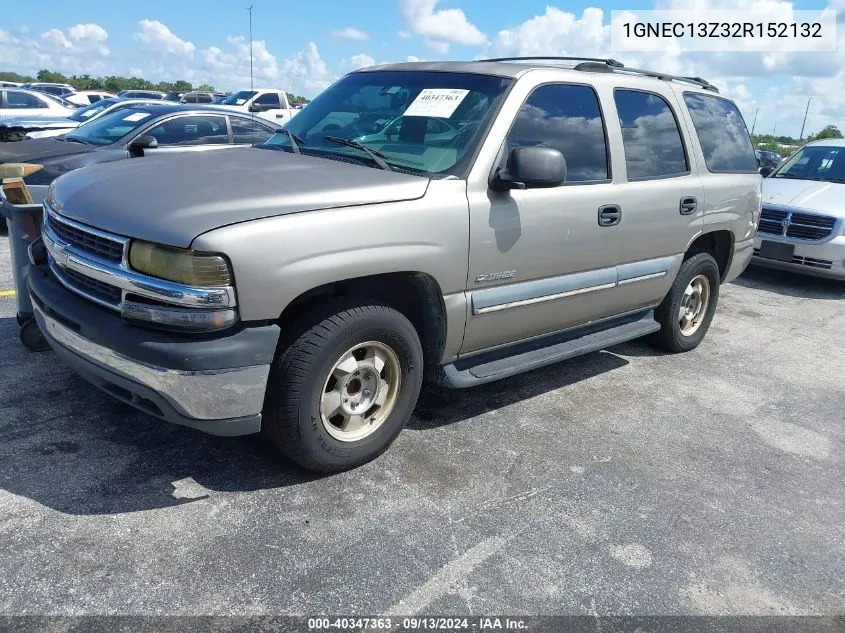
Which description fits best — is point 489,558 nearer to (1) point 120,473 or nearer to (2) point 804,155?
(1) point 120,473

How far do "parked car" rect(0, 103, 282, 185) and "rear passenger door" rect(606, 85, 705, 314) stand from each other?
447 centimetres

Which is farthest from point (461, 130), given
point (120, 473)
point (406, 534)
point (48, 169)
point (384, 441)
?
point (48, 169)

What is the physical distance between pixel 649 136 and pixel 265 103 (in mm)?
15299

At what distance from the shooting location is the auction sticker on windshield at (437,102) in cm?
373

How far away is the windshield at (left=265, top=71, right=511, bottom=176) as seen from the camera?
3561 mm

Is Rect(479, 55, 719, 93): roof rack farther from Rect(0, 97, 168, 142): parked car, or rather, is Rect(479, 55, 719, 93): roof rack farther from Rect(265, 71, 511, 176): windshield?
Rect(0, 97, 168, 142): parked car

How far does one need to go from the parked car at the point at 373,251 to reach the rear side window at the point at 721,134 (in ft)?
0.75

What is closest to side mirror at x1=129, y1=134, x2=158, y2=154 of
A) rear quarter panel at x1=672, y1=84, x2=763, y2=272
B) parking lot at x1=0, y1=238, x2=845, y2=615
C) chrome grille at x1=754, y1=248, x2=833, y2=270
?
parking lot at x1=0, y1=238, x2=845, y2=615

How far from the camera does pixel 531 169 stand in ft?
10.9

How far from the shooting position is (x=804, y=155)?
972 cm

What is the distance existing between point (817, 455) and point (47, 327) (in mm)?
4154

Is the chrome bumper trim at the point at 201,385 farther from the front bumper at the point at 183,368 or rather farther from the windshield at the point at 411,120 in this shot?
the windshield at the point at 411,120

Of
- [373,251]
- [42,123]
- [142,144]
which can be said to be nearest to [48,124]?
[42,123]

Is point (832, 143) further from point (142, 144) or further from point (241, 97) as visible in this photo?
point (241, 97)
